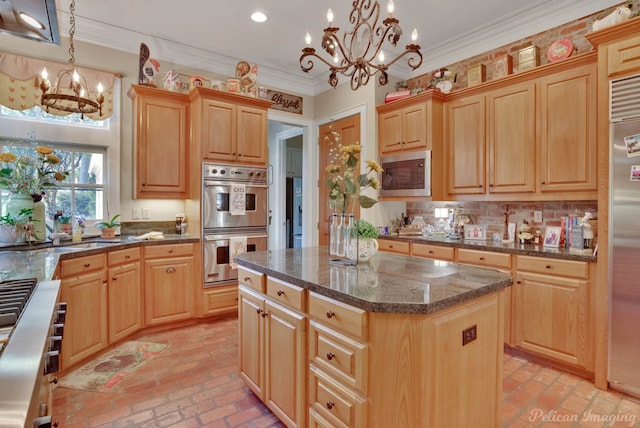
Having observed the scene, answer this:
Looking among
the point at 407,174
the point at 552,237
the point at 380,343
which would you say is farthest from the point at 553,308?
the point at 380,343

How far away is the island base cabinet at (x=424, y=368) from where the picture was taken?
4.34ft

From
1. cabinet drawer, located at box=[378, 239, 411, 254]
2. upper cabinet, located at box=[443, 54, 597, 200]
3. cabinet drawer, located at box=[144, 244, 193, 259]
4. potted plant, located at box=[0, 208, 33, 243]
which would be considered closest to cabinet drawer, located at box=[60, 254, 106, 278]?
cabinet drawer, located at box=[144, 244, 193, 259]

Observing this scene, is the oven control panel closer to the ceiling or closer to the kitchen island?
the ceiling

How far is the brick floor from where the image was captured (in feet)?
6.57

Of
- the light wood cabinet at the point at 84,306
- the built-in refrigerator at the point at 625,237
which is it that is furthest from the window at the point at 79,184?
the built-in refrigerator at the point at 625,237

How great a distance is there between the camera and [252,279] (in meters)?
2.13

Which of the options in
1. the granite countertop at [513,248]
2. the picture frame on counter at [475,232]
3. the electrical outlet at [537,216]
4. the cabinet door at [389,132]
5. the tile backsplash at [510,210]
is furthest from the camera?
the cabinet door at [389,132]

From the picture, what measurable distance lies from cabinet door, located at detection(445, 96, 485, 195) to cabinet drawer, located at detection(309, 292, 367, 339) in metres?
2.50

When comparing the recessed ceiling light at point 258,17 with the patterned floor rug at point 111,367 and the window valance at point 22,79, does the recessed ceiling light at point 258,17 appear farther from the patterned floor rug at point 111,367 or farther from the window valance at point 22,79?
the patterned floor rug at point 111,367

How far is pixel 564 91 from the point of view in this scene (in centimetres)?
Answer: 279

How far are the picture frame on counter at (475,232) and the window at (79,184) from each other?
12.6 feet

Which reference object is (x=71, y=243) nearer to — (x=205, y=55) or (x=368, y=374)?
(x=205, y=55)

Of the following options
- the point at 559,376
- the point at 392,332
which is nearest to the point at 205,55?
the point at 392,332

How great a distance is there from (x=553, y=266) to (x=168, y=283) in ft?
11.3
